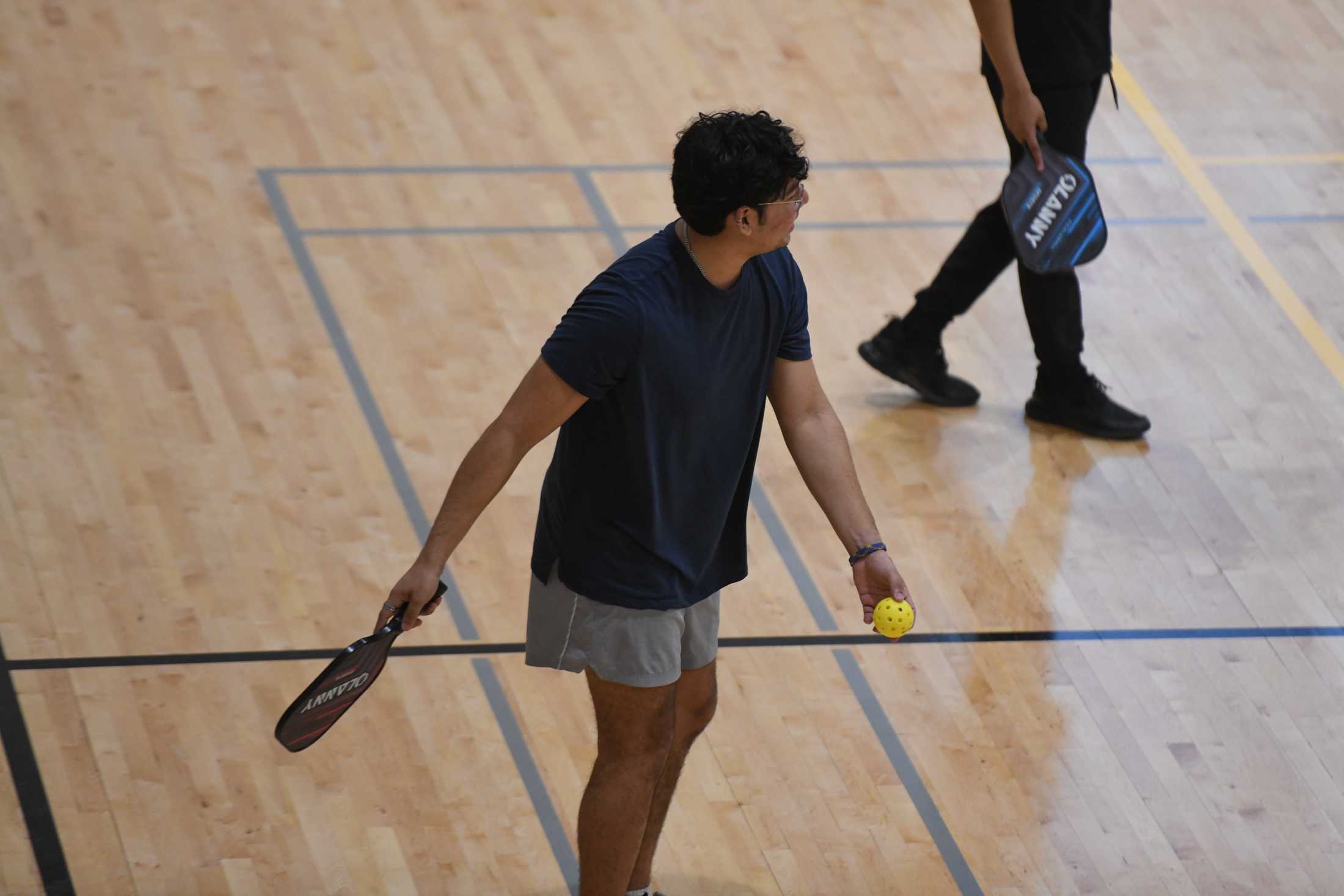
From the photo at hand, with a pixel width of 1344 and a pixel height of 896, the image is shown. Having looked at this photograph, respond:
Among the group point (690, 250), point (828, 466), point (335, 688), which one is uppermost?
point (690, 250)

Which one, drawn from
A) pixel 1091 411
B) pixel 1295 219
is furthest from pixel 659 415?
pixel 1295 219

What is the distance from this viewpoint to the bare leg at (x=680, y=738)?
3.62 m

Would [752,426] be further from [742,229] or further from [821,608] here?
[821,608]

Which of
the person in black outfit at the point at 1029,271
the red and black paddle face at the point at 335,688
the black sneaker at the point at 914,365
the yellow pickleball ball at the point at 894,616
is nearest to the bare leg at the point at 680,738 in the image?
the yellow pickleball ball at the point at 894,616

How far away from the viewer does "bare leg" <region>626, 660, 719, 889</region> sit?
3.62m

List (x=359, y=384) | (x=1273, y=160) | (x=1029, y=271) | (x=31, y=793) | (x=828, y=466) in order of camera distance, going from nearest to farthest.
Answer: (x=828, y=466)
(x=31, y=793)
(x=1029, y=271)
(x=359, y=384)
(x=1273, y=160)

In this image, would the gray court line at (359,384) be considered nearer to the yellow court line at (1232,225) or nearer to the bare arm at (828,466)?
the bare arm at (828,466)

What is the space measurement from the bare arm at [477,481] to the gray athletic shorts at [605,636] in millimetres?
269

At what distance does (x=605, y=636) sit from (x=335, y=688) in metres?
0.47

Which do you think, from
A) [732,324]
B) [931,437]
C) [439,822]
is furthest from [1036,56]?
[439,822]

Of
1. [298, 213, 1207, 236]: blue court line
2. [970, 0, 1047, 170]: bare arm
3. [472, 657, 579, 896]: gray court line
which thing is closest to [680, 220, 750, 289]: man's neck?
[472, 657, 579, 896]: gray court line

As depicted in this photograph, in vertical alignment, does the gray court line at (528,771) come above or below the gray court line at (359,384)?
above

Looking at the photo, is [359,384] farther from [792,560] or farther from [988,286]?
[988,286]

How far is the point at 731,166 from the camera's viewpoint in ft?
10.1
